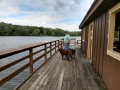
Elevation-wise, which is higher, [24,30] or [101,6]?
[24,30]

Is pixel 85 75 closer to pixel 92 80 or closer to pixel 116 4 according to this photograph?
pixel 92 80

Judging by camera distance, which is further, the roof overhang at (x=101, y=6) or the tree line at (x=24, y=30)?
the tree line at (x=24, y=30)

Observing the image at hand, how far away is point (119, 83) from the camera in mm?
3492

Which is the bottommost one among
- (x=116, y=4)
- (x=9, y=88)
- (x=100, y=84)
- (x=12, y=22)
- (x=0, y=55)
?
(x=9, y=88)

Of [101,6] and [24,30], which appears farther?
[24,30]

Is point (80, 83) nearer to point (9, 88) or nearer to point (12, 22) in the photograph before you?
point (9, 88)

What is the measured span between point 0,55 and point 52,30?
8830 cm

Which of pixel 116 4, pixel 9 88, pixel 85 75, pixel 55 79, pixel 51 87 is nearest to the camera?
pixel 116 4

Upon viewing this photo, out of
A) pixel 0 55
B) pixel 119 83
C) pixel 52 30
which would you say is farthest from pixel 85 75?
pixel 52 30

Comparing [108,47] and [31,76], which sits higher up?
[108,47]

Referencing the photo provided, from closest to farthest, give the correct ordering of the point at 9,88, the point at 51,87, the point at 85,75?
1. the point at 51,87
2. the point at 85,75
3. the point at 9,88

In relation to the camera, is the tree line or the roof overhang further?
the tree line

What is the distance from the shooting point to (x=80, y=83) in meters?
4.86

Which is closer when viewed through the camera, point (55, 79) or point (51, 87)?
point (51, 87)
